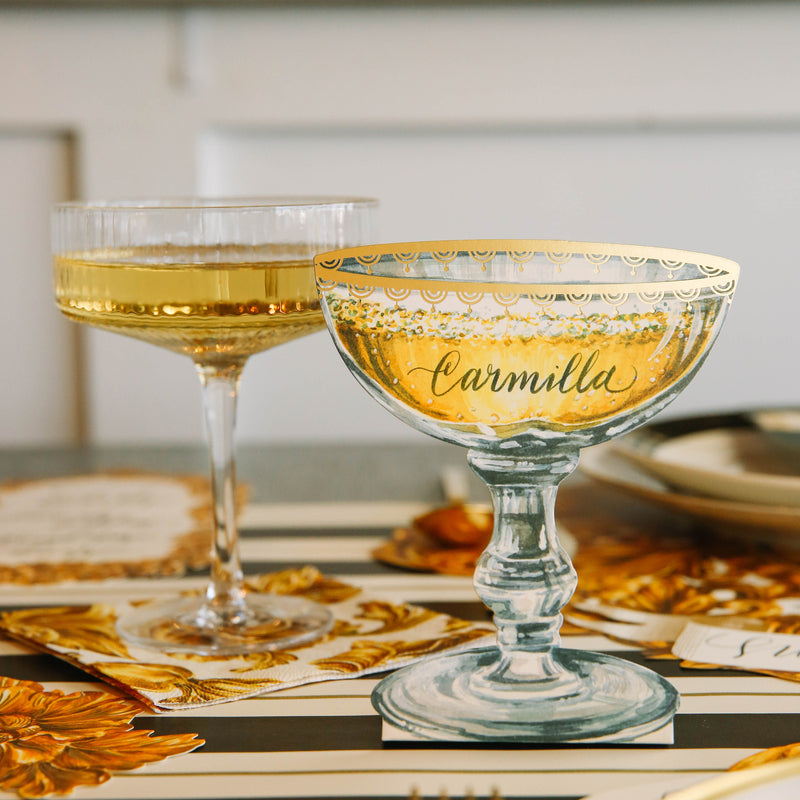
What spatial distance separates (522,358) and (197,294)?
0.71 feet

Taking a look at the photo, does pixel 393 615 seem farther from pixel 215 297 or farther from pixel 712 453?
pixel 712 453

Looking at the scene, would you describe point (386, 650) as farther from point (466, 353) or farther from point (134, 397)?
point (134, 397)

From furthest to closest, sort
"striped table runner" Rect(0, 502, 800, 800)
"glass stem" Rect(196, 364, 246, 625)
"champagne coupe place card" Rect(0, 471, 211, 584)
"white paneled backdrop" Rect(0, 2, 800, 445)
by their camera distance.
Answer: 1. "white paneled backdrop" Rect(0, 2, 800, 445)
2. "champagne coupe place card" Rect(0, 471, 211, 584)
3. "glass stem" Rect(196, 364, 246, 625)
4. "striped table runner" Rect(0, 502, 800, 800)

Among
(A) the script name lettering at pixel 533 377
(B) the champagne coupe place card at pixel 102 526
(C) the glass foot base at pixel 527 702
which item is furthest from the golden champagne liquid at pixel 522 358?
(B) the champagne coupe place card at pixel 102 526

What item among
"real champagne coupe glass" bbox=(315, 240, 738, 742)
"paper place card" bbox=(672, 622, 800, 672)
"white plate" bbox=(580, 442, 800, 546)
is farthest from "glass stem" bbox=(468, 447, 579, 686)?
"white plate" bbox=(580, 442, 800, 546)

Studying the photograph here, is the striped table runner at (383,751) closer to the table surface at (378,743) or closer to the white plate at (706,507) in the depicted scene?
the table surface at (378,743)

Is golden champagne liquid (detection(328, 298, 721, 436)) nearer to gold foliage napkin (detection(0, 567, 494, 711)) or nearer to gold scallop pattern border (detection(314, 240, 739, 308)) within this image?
gold scallop pattern border (detection(314, 240, 739, 308))

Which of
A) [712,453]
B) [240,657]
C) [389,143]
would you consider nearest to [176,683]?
[240,657]

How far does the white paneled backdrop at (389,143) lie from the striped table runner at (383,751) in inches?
51.6

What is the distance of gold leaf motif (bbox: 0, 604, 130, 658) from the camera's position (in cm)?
58

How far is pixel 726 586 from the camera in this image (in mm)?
688

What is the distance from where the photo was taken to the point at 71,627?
61cm

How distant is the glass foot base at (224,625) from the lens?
0.58 meters

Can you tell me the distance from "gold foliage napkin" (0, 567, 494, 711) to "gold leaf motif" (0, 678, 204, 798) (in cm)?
2
